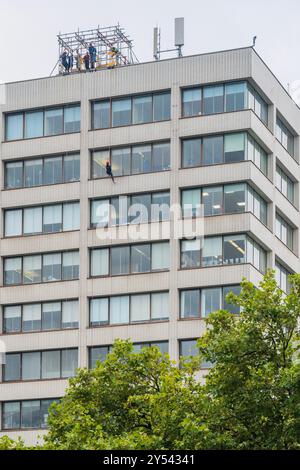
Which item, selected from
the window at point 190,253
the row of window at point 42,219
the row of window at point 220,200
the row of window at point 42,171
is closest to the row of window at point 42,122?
the row of window at point 42,171

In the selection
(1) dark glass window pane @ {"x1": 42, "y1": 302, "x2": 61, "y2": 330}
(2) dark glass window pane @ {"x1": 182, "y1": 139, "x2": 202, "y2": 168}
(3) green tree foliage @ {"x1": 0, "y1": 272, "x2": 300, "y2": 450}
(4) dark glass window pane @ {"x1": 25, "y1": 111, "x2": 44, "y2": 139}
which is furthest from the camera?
(4) dark glass window pane @ {"x1": 25, "y1": 111, "x2": 44, "y2": 139}

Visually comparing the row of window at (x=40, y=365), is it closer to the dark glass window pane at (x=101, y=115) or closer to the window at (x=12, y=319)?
the window at (x=12, y=319)

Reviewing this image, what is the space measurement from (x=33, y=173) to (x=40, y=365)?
12912 mm

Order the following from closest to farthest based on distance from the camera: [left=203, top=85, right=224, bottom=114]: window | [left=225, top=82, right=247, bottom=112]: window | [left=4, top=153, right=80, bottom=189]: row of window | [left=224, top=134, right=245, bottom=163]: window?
[left=224, top=134, right=245, bottom=163]: window
[left=225, top=82, right=247, bottom=112]: window
[left=203, top=85, right=224, bottom=114]: window
[left=4, top=153, right=80, bottom=189]: row of window

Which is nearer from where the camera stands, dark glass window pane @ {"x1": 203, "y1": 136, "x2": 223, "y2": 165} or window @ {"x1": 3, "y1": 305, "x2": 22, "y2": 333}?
dark glass window pane @ {"x1": 203, "y1": 136, "x2": 223, "y2": 165}

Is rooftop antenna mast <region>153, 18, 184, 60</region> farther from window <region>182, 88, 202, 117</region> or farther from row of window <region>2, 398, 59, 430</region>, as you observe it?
row of window <region>2, 398, 59, 430</region>

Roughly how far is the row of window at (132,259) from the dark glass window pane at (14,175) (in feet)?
26.1

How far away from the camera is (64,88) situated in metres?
107

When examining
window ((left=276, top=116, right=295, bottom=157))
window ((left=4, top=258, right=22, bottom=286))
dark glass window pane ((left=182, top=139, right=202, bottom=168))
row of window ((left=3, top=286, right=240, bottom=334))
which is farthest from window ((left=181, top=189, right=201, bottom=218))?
window ((left=4, top=258, right=22, bottom=286))

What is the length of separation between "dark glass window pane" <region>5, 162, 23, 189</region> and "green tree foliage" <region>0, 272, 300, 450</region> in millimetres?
34107

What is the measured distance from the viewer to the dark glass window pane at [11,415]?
336 feet

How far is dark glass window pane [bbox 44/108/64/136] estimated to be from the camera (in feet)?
351
